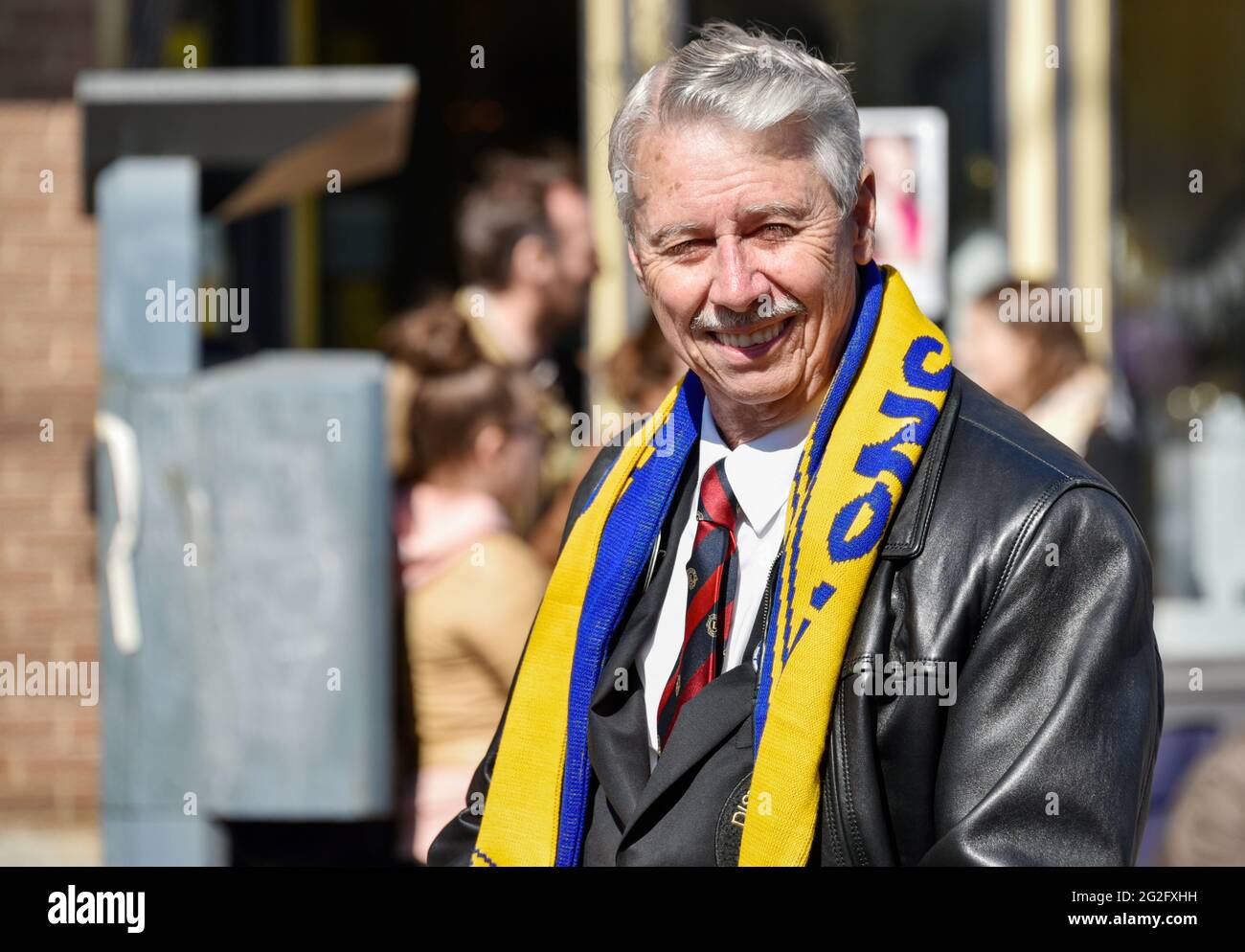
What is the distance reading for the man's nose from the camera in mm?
1779

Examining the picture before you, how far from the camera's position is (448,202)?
6656 millimetres

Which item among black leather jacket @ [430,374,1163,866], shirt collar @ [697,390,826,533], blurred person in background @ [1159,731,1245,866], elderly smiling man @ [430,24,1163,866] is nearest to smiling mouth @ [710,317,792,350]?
elderly smiling man @ [430,24,1163,866]

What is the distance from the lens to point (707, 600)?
6.18 ft

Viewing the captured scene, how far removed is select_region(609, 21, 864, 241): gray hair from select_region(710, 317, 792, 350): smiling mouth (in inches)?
6.0

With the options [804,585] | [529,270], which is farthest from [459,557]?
[804,585]

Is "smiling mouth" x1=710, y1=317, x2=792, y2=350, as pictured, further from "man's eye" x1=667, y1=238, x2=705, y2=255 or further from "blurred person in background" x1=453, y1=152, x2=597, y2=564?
"blurred person in background" x1=453, y1=152, x2=597, y2=564

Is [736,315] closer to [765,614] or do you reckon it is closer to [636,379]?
[765,614]

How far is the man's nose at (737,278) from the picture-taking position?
178 centimetres

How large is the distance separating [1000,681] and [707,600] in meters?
0.42

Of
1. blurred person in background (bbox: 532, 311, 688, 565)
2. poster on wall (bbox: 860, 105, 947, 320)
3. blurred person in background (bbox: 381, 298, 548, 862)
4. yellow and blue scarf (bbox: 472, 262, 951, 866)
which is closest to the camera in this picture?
yellow and blue scarf (bbox: 472, 262, 951, 866)

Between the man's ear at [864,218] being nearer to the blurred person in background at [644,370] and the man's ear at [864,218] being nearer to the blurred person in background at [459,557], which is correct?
the blurred person in background at [459,557]
